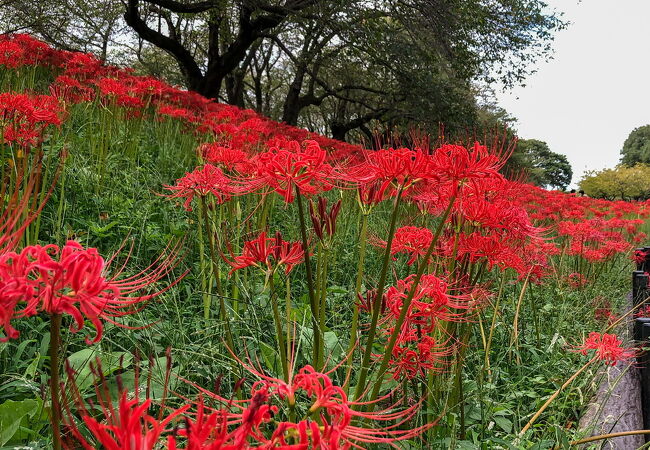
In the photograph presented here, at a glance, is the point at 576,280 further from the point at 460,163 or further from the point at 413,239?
the point at 460,163

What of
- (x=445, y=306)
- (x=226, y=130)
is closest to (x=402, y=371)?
(x=445, y=306)

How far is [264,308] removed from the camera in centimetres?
214

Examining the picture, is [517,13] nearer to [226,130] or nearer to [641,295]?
[641,295]

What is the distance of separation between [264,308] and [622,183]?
1370 inches

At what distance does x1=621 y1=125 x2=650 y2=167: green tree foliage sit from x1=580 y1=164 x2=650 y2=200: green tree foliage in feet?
83.5

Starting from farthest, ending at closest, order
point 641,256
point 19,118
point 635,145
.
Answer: point 635,145, point 641,256, point 19,118

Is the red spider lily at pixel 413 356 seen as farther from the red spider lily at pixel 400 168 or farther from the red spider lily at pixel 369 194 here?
the red spider lily at pixel 400 168

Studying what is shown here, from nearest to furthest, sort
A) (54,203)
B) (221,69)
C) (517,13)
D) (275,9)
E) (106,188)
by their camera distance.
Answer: (54,203)
(106,188)
(275,9)
(517,13)
(221,69)

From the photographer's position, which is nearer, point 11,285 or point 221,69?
point 11,285

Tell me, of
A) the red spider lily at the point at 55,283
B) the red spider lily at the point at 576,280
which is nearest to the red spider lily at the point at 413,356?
the red spider lily at the point at 55,283

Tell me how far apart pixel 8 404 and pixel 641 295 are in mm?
5298

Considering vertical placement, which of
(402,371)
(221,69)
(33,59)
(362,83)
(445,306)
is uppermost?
(362,83)

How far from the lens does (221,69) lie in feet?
45.1

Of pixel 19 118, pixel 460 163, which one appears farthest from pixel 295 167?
pixel 19 118
